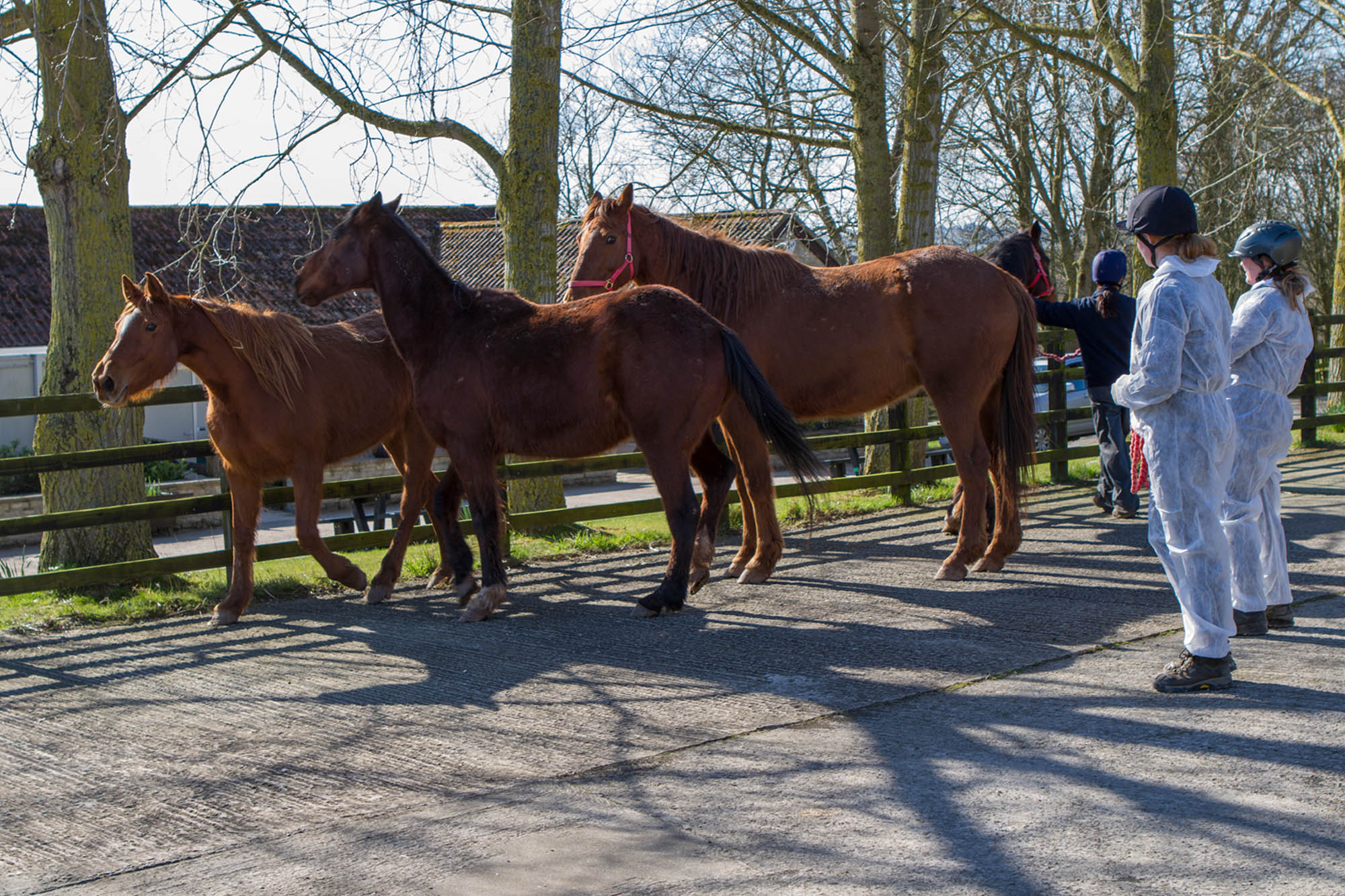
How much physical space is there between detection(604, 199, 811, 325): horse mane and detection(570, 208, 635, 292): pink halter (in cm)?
9

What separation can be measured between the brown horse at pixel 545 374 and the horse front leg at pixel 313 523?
2.56ft

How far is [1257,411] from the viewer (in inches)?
217

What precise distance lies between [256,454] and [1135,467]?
16.2ft

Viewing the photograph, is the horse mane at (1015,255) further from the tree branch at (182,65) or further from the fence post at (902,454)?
the tree branch at (182,65)

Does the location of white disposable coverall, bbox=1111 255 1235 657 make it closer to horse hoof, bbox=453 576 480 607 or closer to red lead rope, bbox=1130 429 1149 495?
red lead rope, bbox=1130 429 1149 495

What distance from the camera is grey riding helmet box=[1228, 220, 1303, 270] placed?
550 centimetres

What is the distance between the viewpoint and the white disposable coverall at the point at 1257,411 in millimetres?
5488

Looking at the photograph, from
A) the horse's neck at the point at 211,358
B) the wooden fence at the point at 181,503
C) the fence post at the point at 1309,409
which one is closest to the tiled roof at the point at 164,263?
the wooden fence at the point at 181,503

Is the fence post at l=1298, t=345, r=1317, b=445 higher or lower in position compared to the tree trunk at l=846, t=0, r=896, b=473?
lower

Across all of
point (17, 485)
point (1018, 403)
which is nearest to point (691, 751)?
→ point (1018, 403)

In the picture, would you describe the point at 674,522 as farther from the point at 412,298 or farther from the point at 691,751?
the point at 691,751

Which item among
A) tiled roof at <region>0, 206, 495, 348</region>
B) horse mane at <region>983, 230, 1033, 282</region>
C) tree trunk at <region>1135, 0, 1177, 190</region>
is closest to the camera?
horse mane at <region>983, 230, 1033, 282</region>

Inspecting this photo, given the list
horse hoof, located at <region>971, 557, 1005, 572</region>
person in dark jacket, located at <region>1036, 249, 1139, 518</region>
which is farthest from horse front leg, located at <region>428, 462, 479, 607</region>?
person in dark jacket, located at <region>1036, 249, 1139, 518</region>

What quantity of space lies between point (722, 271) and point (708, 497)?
157 centimetres
